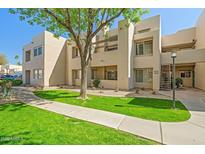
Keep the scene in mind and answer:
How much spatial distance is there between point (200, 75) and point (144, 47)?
7718mm

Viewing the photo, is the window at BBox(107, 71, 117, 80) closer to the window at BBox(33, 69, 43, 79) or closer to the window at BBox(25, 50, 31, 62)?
the window at BBox(33, 69, 43, 79)

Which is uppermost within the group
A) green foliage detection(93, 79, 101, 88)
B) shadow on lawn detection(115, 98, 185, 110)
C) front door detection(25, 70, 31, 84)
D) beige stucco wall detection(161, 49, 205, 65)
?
beige stucco wall detection(161, 49, 205, 65)

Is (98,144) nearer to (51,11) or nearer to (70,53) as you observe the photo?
(51,11)

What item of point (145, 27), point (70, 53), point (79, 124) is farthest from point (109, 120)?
point (70, 53)

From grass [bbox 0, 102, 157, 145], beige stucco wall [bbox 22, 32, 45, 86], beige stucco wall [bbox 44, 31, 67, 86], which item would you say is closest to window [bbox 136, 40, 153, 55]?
beige stucco wall [bbox 44, 31, 67, 86]

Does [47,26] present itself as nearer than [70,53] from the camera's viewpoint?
Yes

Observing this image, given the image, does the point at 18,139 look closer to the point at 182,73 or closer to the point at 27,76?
the point at 182,73

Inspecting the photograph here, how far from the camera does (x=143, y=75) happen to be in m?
17.0

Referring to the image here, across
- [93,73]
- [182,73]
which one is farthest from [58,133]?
[182,73]

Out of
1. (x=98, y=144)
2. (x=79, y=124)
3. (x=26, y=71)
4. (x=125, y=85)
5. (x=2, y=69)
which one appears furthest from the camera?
(x=2, y=69)

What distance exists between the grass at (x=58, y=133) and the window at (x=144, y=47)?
45.3 feet

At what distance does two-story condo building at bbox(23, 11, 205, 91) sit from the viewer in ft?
51.2
